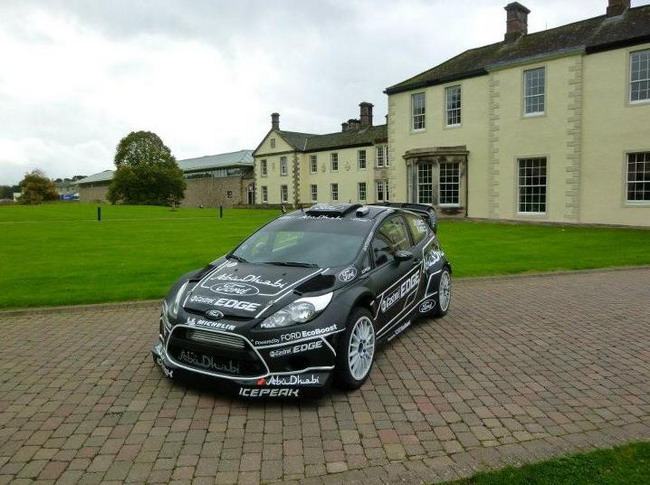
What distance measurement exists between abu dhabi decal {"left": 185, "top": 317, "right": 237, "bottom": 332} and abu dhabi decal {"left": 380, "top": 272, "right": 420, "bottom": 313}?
6.14 feet

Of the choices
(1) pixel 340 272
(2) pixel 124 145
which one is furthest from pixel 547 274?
(2) pixel 124 145

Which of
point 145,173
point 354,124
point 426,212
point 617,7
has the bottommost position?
point 426,212

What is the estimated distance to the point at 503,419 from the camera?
13.6ft

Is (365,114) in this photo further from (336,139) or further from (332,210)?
(332,210)

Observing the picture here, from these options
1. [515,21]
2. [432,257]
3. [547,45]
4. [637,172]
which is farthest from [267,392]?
[515,21]

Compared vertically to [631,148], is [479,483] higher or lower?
lower

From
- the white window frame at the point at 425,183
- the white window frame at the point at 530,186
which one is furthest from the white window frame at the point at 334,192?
the white window frame at the point at 530,186

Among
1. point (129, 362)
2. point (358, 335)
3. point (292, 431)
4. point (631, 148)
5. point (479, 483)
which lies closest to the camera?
point (479, 483)

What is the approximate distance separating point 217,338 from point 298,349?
0.72 meters

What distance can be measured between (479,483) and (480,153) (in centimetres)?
2780

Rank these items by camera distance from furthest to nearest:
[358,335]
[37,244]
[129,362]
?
A: [37,244], [129,362], [358,335]

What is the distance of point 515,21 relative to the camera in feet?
97.1

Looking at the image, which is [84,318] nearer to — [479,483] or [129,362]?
[129,362]

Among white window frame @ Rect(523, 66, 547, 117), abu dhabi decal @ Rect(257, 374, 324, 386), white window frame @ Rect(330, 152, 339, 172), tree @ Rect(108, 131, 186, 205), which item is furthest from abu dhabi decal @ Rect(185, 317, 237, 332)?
tree @ Rect(108, 131, 186, 205)
